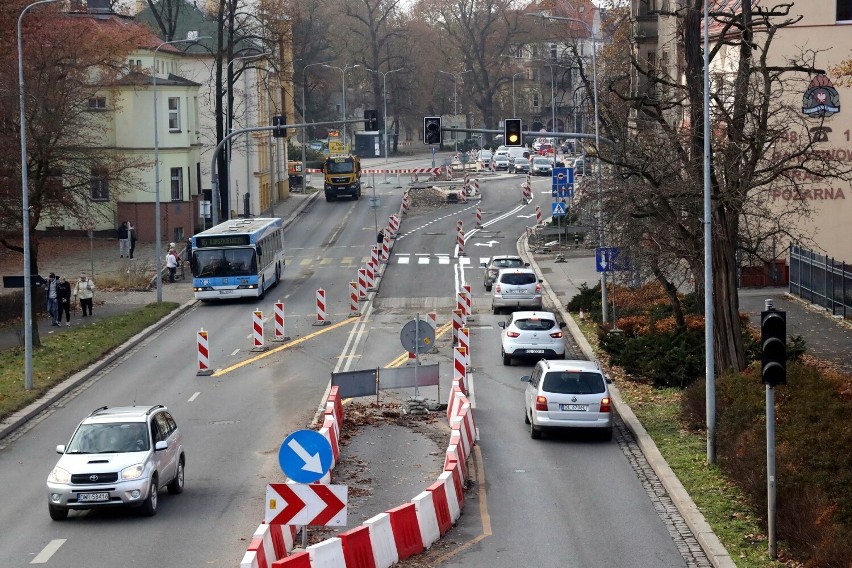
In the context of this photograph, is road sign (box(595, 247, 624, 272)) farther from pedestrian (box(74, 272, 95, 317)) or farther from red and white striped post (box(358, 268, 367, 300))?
pedestrian (box(74, 272, 95, 317))

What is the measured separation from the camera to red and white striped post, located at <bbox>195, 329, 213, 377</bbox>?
3159 cm

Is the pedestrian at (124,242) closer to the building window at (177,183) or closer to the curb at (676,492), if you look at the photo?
the building window at (177,183)

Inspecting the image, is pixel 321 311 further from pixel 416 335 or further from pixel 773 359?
pixel 773 359

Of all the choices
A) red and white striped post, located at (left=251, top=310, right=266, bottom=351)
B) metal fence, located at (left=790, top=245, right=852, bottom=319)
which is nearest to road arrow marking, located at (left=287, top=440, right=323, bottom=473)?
red and white striped post, located at (left=251, top=310, right=266, bottom=351)

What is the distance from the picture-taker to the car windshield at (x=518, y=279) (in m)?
42.1

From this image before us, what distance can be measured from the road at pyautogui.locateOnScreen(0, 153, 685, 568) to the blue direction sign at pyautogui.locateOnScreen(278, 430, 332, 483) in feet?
9.87

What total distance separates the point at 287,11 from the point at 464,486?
53.4 metres

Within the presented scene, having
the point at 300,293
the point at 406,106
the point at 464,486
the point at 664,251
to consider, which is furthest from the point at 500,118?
the point at 464,486

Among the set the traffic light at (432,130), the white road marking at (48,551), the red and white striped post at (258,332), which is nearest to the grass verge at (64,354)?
the red and white striped post at (258,332)

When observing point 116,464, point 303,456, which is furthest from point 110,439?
point 303,456

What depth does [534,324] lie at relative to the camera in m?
32.9

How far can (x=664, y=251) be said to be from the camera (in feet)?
91.6

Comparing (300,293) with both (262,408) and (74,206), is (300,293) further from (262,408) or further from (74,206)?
(262,408)

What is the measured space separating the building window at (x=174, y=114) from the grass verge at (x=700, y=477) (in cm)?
3787
